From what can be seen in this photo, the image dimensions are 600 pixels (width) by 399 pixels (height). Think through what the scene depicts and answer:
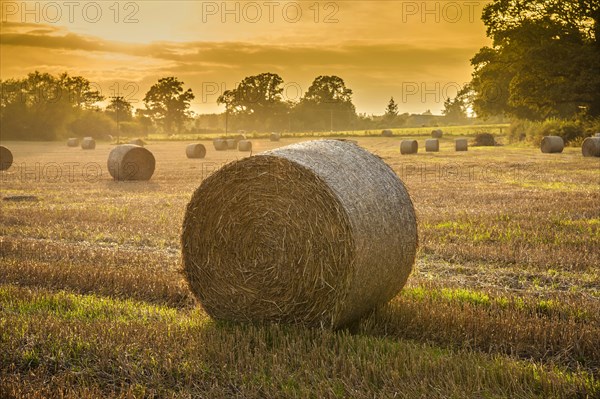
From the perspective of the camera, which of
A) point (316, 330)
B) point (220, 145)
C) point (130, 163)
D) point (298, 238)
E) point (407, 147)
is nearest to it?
point (316, 330)

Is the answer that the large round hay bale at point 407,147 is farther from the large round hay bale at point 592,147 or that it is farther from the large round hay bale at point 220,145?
the large round hay bale at point 220,145

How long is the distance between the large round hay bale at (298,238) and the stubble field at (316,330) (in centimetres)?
27

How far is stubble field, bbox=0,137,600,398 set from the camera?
5160 millimetres

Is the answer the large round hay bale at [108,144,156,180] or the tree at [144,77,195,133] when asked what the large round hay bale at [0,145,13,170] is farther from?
the tree at [144,77,195,133]

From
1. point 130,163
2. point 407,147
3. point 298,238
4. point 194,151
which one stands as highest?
point 407,147

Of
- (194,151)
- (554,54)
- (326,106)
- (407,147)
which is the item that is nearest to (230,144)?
(194,151)

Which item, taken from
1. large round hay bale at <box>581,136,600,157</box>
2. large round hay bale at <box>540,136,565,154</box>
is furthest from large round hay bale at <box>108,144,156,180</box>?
large round hay bale at <box>540,136,565,154</box>

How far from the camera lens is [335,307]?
636cm

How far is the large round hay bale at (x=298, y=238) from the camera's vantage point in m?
6.45

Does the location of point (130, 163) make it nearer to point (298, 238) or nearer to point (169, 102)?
point (298, 238)

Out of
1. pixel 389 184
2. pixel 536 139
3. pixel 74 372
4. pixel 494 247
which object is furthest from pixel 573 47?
pixel 74 372

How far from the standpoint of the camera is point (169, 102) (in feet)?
411

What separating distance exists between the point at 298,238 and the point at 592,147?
2834 centimetres

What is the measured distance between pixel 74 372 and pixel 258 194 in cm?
252
